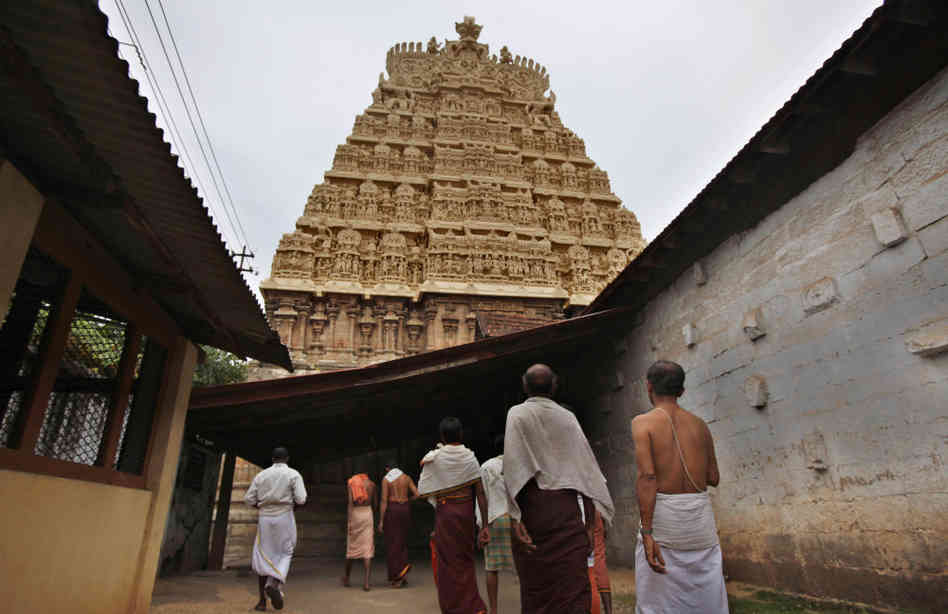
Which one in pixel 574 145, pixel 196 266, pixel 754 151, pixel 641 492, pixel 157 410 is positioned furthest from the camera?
pixel 574 145

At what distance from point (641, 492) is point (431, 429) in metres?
8.23

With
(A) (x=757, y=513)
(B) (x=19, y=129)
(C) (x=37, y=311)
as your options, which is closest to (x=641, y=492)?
(A) (x=757, y=513)

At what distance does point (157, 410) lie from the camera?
4.88 m

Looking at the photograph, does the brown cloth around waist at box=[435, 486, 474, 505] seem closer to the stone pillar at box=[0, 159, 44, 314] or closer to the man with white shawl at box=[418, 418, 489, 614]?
the man with white shawl at box=[418, 418, 489, 614]

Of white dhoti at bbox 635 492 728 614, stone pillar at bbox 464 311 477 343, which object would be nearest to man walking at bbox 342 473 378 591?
white dhoti at bbox 635 492 728 614

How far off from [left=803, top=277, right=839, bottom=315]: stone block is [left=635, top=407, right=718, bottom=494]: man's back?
6.25 feet

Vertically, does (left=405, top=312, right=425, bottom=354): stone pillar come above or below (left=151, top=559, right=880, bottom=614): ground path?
above

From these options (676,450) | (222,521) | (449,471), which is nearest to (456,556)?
(449,471)

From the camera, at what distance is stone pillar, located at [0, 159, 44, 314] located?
8.59 ft

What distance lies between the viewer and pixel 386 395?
7.38 m

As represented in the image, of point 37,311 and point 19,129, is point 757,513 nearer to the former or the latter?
point 19,129

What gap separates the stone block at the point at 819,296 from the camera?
3.93 metres

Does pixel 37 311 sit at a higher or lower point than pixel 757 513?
higher

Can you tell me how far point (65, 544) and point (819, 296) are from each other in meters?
5.59
